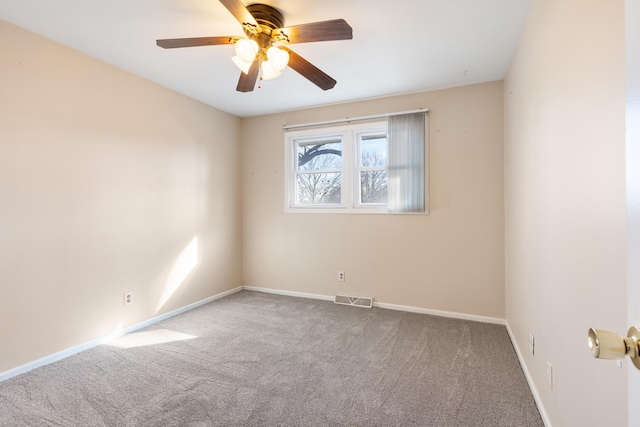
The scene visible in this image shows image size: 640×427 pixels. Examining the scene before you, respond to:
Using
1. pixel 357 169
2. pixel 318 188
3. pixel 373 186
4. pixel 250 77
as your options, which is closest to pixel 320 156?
pixel 318 188

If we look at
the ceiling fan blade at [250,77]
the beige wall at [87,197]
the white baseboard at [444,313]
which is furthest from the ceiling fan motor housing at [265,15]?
the white baseboard at [444,313]

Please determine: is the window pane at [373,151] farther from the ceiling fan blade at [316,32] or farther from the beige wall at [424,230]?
the ceiling fan blade at [316,32]

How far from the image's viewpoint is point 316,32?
1.76 metres

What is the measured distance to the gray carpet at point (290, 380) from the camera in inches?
68.4

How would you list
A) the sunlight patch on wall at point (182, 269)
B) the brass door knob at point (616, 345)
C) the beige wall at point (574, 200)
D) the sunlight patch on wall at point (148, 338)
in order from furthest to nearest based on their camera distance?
the sunlight patch on wall at point (182, 269)
the sunlight patch on wall at point (148, 338)
the beige wall at point (574, 200)
the brass door knob at point (616, 345)

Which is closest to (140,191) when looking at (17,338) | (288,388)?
(17,338)

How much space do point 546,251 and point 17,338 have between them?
3.63 metres

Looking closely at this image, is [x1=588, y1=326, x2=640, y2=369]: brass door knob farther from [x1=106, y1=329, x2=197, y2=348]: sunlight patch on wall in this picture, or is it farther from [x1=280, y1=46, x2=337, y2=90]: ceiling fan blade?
[x1=106, y1=329, x2=197, y2=348]: sunlight patch on wall

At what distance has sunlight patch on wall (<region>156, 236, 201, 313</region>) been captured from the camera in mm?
3332

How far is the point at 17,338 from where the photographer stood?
2172 millimetres

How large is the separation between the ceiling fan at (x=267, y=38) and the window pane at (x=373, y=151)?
5.74 ft

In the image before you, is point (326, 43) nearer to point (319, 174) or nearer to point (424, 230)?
point (319, 174)

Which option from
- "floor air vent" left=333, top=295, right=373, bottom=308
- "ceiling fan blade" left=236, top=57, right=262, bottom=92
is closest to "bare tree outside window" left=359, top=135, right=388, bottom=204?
"floor air vent" left=333, top=295, right=373, bottom=308

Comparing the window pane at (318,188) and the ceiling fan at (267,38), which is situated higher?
the ceiling fan at (267,38)
